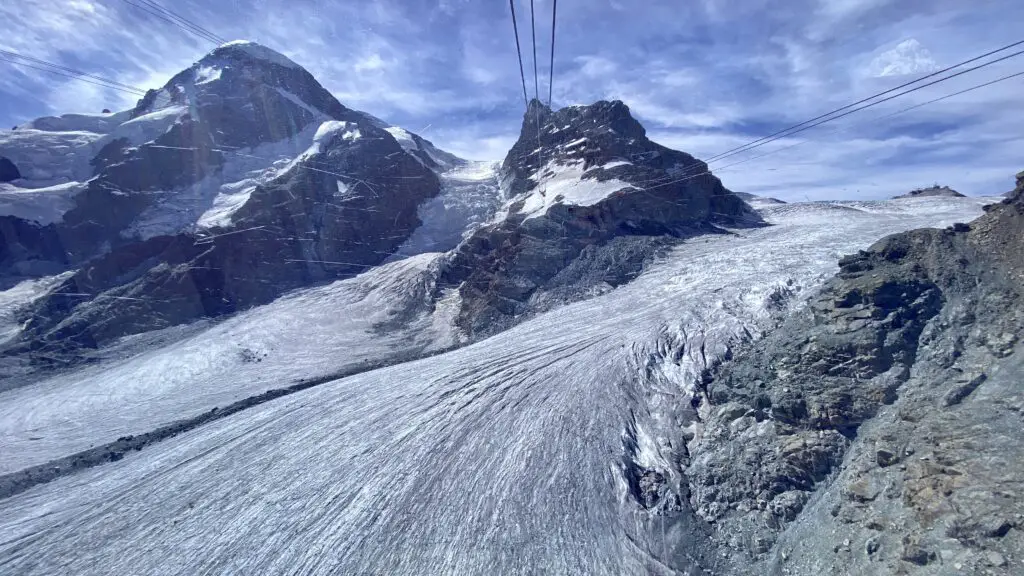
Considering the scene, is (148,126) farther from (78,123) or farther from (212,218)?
(212,218)

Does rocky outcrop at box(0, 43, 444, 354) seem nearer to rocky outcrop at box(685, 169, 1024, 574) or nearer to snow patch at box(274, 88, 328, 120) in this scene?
snow patch at box(274, 88, 328, 120)

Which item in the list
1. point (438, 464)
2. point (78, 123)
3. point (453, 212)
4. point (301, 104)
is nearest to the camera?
point (438, 464)

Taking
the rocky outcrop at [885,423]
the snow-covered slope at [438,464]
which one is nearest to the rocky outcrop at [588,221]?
the snow-covered slope at [438,464]

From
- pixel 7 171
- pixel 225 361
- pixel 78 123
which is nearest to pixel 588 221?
pixel 225 361

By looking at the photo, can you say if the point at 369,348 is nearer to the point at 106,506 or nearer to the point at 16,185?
the point at 106,506

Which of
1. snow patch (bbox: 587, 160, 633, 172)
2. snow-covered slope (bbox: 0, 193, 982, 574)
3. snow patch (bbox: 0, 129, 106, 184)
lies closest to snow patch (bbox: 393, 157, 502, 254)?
snow patch (bbox: 587, 160, 633, 172)

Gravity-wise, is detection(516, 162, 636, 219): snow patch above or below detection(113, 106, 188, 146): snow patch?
below
